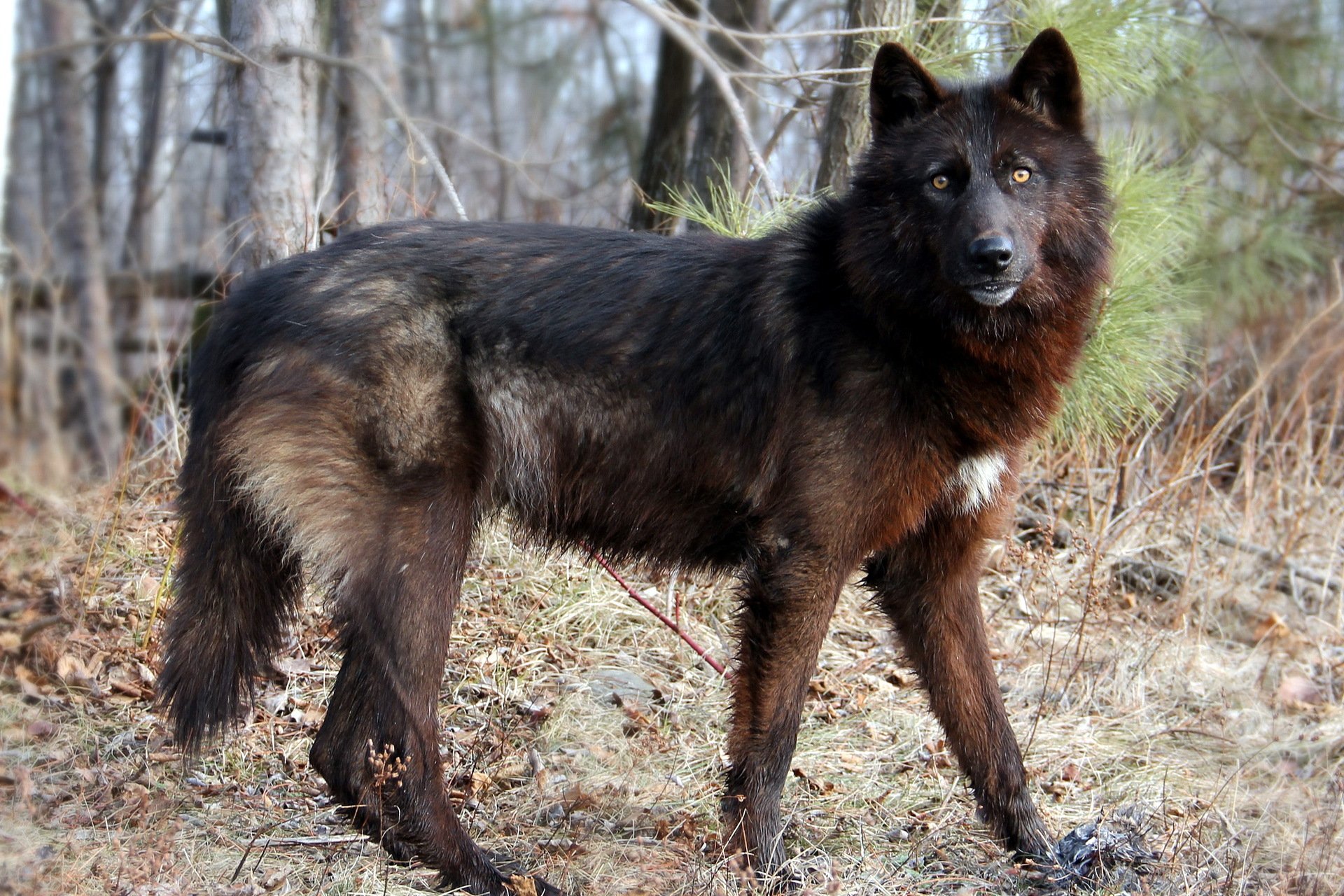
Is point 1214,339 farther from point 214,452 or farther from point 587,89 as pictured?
point 587,89

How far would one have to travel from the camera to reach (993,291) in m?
3.45

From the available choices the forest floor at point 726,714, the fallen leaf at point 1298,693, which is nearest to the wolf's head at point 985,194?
the forest floor at point 726,714

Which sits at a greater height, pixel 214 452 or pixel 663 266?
pixel 663 266

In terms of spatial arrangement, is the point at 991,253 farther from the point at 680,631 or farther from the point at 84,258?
the point at 84,258

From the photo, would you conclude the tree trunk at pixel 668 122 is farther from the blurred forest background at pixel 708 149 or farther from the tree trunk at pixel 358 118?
the tree trunk at pixel 358 118

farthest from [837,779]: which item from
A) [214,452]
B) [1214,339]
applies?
[1214,339]

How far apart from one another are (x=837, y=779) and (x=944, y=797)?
0.42m

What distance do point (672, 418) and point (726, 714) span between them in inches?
66.6

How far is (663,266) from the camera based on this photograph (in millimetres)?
3902

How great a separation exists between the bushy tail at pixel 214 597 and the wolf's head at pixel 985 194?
83.7 inches

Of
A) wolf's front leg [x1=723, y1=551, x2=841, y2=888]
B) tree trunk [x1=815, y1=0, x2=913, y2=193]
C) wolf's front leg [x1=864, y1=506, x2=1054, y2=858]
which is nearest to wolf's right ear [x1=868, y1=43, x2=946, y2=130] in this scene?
wolf's front leg [x1=864, y1=506, x2=1054, y2=858]

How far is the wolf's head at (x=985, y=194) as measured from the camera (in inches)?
138

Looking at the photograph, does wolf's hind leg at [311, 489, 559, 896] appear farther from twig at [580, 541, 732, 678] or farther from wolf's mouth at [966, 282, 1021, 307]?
wolf's mouth at [966, 282, 1021, 307]

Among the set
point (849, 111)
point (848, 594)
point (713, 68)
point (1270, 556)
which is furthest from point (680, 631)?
point (1270, 556)
